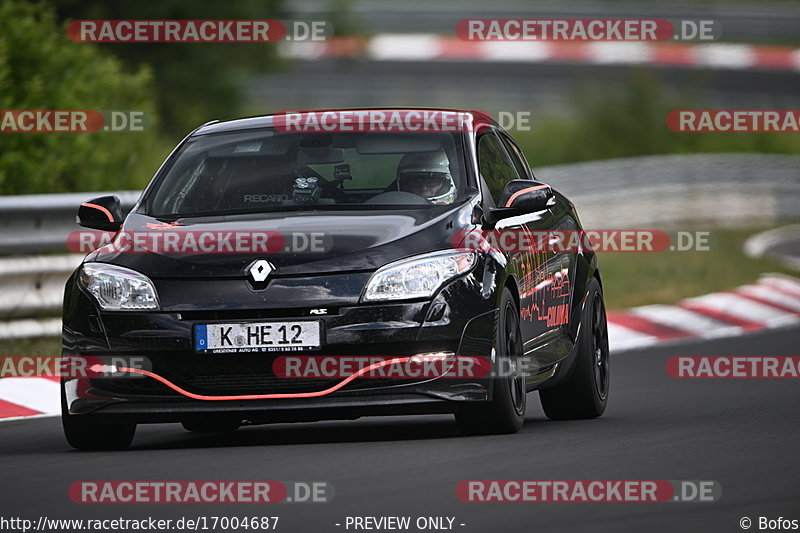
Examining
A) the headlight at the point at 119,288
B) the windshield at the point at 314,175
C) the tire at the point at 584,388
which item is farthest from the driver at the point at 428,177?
the tire at the point at 584,388

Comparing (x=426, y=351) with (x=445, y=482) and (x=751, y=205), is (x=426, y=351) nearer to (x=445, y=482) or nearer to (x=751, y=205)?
(x=445, y=482)

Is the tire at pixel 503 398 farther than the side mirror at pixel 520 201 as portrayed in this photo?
No

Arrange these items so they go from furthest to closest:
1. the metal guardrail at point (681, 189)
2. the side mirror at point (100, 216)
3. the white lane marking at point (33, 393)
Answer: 1. the metal guardrail at point (681, 189)
2. the white lane marking at point (33, 393)
3. the side mirror at point (100, 216)

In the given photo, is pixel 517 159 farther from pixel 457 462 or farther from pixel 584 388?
pixel 457 462

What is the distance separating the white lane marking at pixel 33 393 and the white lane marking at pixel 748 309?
27.0ft

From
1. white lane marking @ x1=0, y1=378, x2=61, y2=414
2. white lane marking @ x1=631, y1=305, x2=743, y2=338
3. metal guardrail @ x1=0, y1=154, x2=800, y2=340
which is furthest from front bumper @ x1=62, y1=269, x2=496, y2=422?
metal guardrail @ x1=0, y1=154, x2=800, y2=340

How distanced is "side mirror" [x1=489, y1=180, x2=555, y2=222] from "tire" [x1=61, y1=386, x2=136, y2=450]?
80.9 inches

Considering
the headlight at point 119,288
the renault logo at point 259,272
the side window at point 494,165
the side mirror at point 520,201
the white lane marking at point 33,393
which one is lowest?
the white lane marking at point 33,393

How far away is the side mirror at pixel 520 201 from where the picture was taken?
9.17 meters

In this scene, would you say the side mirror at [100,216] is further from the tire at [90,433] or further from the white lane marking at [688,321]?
the white lane marking at [688,321]

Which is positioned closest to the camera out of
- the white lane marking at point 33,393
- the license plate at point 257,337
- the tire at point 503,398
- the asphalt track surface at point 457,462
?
the asphalt track surface at point 457,462

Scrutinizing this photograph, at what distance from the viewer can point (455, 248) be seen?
28.3 feet

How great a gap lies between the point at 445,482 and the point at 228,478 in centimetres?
90

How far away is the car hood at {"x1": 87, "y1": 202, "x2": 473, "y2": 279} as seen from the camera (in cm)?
847
